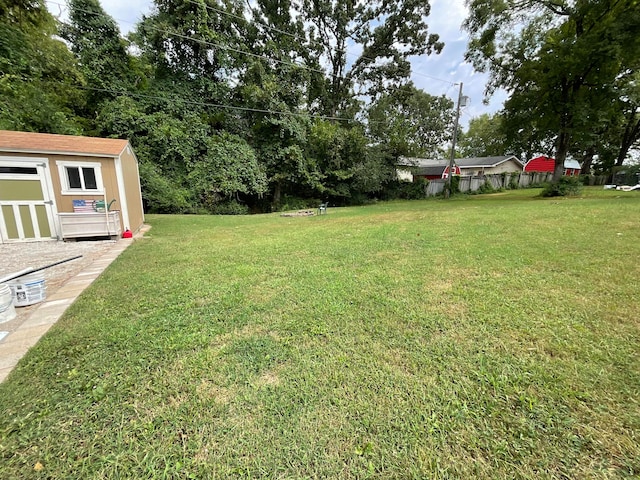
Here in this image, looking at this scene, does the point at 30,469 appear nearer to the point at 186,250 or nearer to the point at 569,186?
the point at 186,250

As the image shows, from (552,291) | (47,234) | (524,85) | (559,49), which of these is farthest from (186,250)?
(524,85)

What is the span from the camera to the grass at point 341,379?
131 centimetres

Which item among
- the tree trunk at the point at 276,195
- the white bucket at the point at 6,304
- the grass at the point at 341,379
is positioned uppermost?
the tree trunk at the point at 276,195

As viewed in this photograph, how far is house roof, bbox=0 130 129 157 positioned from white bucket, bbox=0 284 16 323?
17.0 ft

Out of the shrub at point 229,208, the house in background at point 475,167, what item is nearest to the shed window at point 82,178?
the shrub at point 229,208

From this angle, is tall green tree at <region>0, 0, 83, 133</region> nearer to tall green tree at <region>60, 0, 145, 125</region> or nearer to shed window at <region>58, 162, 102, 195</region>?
tall green tree at <region>60, 0, 145, 125</region>

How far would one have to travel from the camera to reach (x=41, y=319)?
265 cm

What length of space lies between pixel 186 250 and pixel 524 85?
16.7m

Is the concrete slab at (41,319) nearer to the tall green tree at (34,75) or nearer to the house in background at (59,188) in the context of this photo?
the house in background at (59,188)

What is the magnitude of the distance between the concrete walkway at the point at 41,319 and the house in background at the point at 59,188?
115 inches

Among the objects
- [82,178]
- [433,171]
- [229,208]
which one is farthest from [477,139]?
[82,178]

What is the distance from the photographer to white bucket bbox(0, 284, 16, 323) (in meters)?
2.58

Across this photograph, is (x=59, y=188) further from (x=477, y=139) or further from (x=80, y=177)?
(x=477, y=139)

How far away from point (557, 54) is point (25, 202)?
60.1ft
